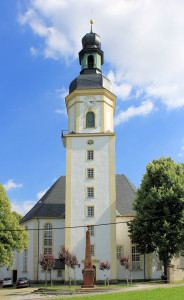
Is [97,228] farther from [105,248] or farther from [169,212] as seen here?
[169,212]

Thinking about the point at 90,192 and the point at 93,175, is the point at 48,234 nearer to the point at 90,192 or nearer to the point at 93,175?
the point at 90,192

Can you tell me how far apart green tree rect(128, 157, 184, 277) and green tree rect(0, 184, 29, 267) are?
11637 mm

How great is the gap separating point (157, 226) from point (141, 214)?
2.17m

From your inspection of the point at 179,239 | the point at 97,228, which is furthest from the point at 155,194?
the point at 97,228

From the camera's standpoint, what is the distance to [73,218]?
3781cm

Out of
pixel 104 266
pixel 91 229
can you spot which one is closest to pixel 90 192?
pixel 91 229

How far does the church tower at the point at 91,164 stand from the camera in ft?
122

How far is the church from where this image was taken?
123ft

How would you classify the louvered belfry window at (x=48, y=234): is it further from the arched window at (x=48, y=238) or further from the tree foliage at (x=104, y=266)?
the tree foliage at (x=104, y=266)

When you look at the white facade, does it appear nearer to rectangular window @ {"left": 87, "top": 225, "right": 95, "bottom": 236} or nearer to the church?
the church

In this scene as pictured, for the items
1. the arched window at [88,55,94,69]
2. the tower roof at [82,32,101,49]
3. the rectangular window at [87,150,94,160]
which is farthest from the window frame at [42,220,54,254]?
the tower roof at [82,32,101,49]

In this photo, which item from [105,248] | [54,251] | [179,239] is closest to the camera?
[179,239]

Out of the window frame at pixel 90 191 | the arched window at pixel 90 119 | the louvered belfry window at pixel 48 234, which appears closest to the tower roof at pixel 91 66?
the arched window at pixel 90 119

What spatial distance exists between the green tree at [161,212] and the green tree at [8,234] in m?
11.6
